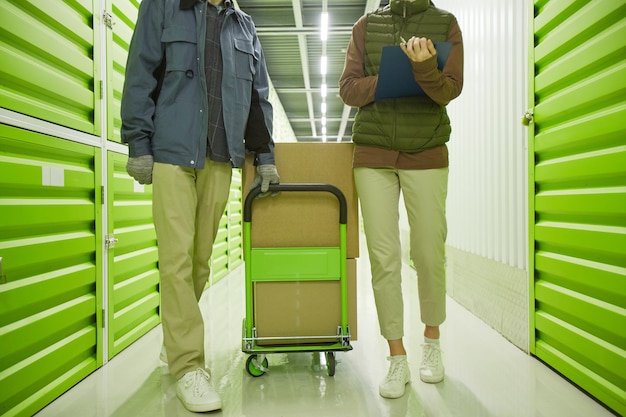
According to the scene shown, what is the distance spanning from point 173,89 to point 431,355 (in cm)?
156

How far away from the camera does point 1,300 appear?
4.91 feet

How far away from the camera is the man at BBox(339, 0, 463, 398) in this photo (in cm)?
189

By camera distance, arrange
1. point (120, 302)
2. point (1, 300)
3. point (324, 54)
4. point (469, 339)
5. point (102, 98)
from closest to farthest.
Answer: point (1, 300) → point (102, 98) → point (120, 302) → point (469, 339) → point (324, 54)

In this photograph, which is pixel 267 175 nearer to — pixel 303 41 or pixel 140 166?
pixel 140 166

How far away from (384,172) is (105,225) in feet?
4.51

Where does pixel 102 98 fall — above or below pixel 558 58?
below

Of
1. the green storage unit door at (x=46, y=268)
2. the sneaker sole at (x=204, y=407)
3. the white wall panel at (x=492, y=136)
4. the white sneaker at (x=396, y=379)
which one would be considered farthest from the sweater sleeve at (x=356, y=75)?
the sneaker sole at (x=204, y=407)

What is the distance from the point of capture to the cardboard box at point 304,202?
2.02 meters

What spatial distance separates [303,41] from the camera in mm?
7465

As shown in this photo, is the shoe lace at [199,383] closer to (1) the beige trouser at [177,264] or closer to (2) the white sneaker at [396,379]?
(1) the beige trouser at [177,264]

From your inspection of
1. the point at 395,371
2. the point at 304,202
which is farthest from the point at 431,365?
the point at 304,202

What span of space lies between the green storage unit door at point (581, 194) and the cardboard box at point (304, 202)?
931 millimetres

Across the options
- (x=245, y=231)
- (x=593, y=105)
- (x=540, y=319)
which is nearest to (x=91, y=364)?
(x=245, y=231)

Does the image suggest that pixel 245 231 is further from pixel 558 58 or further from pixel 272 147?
pixel 558 58
